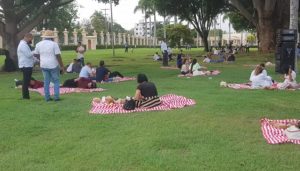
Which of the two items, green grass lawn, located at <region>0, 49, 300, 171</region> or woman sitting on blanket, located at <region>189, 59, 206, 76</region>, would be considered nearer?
green grass lawn, located at <region>0, 49, 300, 171</region>

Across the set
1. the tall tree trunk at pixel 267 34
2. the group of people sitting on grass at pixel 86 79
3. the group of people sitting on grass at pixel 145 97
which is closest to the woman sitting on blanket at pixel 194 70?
the group of people sitting on grass at pixel 86 79

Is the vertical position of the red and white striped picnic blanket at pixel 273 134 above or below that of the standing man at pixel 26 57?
below

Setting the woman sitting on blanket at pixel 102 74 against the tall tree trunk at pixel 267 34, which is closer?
the woman sitting on blanket at pixel 102 74

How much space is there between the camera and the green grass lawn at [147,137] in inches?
246

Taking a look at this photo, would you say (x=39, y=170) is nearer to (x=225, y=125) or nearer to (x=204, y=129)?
(x=204, y=129)

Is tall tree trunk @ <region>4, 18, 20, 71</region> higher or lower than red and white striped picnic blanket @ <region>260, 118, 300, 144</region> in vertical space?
higher

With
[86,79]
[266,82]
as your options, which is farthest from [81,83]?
[266,82]

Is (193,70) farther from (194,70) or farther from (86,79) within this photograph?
(86,79)

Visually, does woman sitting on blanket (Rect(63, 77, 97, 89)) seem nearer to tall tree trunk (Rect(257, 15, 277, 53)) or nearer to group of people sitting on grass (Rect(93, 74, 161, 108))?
group of people sitting on grass (Rect(93, 74, 161, 108))

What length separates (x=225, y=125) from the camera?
27.7 feet

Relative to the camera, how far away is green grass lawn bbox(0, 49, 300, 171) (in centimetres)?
626

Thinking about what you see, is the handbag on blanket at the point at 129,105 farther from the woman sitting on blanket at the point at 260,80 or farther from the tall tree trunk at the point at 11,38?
the tall tree trunk at the point at 11,38

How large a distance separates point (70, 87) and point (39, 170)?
9.44 m

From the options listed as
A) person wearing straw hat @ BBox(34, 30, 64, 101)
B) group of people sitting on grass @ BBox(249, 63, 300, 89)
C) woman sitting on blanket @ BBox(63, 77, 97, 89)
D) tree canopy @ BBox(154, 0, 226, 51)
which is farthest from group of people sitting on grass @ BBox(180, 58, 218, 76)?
tree canopy @ BBox(154, 0, 226, 51)
